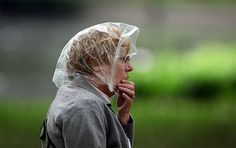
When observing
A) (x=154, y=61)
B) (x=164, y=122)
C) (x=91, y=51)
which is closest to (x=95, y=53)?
(x=91, y=51)

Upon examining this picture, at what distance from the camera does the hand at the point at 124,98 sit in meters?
2.99

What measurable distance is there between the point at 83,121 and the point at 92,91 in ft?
0.64

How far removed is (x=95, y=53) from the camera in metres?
2.88

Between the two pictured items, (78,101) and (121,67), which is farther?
(121,67)

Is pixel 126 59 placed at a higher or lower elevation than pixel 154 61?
higher

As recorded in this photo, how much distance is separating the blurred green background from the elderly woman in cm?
546

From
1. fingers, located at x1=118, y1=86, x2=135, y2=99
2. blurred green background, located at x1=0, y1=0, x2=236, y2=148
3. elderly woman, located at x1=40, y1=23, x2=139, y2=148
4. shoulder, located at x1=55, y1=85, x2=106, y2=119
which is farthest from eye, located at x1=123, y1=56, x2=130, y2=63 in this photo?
blurred green background, located at x1=0, y1=0, x2=236, y2=148

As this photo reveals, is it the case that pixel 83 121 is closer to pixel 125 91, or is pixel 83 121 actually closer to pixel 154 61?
pixel 125 91

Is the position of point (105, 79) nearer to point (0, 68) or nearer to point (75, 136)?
point (75, 136)

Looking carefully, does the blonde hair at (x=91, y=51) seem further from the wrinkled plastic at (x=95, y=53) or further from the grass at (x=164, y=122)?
the grass at (x=164, y=122)

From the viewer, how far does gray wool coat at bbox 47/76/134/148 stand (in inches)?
107

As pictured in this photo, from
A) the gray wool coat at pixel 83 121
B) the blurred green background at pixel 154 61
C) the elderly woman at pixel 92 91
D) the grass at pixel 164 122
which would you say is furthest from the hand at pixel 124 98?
the blurred green background at pixel 154 61

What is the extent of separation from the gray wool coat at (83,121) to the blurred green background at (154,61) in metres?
5.56

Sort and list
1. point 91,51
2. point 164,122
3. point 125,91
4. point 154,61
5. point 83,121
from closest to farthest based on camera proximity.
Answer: point 83,121, point 91,51, point 125,91, point 164,122, point 154,61
